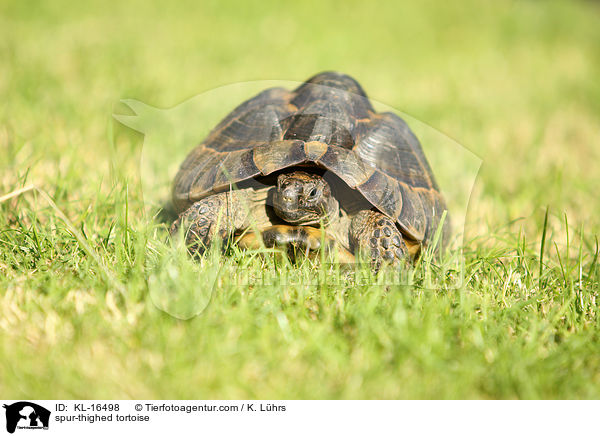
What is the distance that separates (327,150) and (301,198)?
11.7 inches

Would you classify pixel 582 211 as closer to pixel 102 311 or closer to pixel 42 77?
pixel 102 311

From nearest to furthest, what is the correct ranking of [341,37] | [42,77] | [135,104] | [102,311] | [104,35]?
[102,311] → [135,104] → [42,77] → [104,35] → [341,37]

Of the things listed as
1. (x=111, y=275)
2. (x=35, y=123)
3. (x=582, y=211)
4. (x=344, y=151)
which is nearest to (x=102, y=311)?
(x=111, y=275)

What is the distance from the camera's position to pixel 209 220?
2812 mm

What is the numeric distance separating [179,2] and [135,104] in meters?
8.13

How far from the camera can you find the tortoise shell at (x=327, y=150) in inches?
106

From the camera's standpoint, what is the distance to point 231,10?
32.2 ft

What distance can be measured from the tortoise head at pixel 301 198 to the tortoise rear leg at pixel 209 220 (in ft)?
0.75
